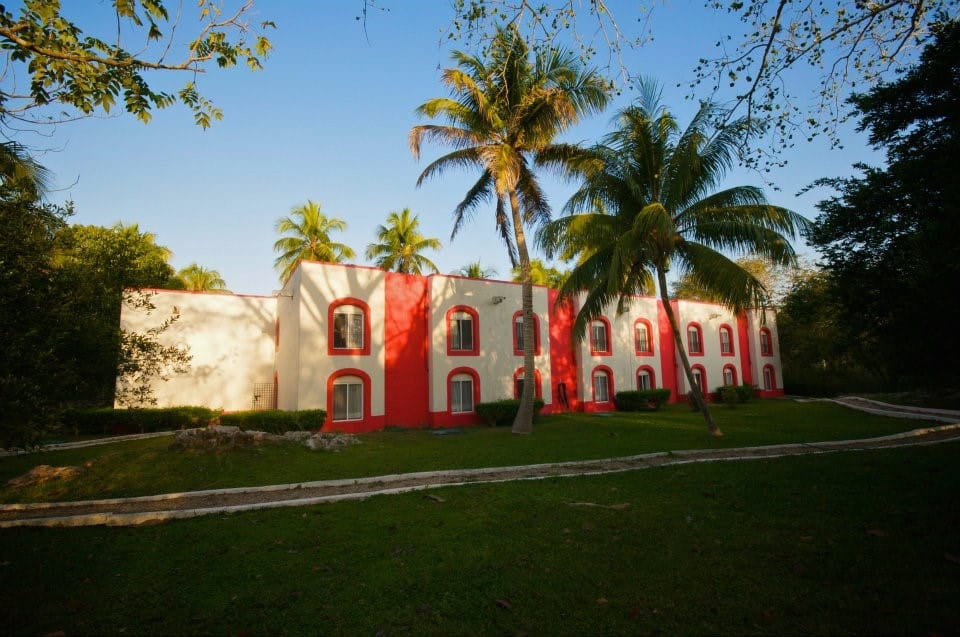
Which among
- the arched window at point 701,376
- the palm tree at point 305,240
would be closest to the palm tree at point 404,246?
the palm tree at point 305,240

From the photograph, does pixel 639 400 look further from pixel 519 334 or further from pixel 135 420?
pixel 135 420

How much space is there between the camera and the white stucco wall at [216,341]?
689 inches

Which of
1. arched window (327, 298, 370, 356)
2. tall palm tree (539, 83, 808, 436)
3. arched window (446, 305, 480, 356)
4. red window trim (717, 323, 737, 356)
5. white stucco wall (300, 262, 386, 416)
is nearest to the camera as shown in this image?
tall palm tree (539, 83, 808, 436)

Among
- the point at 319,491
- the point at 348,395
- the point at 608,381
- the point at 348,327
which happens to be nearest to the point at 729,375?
the point at 608,381

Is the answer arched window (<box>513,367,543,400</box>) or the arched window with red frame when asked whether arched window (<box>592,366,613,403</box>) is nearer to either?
arched window (<box>513,367,543,400</box>)

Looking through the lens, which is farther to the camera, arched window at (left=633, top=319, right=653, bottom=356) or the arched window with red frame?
the arched window with red frame

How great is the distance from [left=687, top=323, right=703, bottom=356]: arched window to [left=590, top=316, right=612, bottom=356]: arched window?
685 cm

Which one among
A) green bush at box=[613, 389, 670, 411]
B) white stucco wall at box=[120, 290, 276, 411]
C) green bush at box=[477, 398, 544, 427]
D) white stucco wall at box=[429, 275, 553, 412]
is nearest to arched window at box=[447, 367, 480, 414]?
white stucco wall at box=[429, 275, 553, 412]

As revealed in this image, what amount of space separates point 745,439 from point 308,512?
1132 cm

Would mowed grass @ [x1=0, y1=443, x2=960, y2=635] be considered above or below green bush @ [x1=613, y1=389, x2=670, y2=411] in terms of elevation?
below

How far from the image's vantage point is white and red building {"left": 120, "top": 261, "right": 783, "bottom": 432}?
17.1 meters

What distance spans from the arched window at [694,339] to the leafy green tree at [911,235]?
21.6 meters

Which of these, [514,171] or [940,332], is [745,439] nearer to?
[940,332]

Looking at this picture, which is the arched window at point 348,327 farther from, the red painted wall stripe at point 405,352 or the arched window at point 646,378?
the arched window at point 646,378
